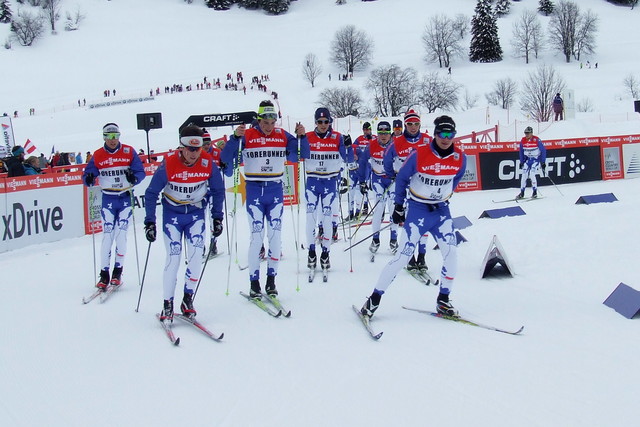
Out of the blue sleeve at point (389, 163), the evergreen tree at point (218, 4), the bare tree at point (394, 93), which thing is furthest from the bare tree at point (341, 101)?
the evergreen tree at point (218, 4)

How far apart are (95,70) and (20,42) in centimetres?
2125

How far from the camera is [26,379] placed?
4.74 m

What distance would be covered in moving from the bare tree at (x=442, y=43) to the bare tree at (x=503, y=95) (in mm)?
26696

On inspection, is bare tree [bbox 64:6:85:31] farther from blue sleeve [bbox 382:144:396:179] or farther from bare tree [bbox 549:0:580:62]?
blue sleeve [bbox 382:144:396:179]

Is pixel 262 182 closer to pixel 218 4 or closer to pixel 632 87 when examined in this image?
pixel 632 87

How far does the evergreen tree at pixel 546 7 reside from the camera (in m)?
116

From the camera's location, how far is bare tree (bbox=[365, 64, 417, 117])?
6588 centimetres

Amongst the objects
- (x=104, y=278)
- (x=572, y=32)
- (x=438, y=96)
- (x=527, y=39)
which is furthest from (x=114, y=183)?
(x=572, y=32)

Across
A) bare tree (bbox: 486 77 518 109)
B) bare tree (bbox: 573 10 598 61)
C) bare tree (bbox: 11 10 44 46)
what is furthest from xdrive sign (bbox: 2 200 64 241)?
bare tree (bbox: 11 10 44 46)

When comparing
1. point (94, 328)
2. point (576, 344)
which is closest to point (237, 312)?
point (94, 328)

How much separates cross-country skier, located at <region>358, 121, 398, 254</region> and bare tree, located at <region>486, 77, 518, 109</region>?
188 ft

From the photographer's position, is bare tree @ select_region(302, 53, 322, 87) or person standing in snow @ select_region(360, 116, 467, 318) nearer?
person standing in snow @ select_region(360, 116, 467, 318)

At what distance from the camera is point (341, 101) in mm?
67000

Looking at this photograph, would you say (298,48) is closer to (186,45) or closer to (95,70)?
(186,45)
